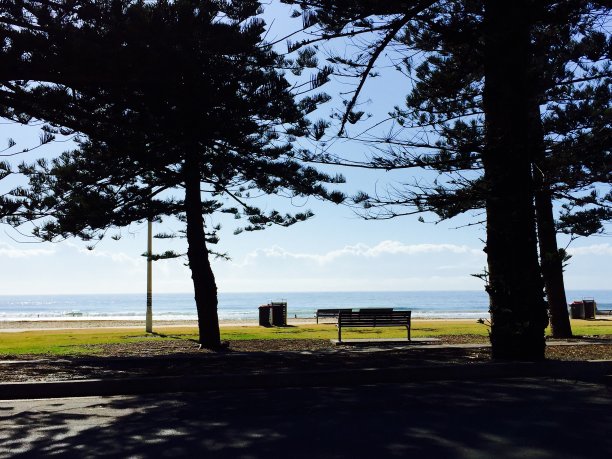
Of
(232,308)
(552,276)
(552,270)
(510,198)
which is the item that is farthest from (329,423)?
(232,308)

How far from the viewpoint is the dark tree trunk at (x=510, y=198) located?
8492 millimetres

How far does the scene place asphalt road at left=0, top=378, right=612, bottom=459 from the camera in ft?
14.5

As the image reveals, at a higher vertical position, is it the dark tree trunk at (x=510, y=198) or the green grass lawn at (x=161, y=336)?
the dark tree trunk at (x=510, y=198)

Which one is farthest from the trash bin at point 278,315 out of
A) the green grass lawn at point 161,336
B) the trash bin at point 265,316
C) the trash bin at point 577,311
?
the trash bin at point 577,311

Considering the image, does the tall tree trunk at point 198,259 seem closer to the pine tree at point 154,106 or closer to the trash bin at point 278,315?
the pine tree at point 154,106

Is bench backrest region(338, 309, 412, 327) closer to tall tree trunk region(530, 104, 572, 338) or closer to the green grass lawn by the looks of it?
the green grass lawn

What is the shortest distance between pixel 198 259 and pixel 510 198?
7002mm

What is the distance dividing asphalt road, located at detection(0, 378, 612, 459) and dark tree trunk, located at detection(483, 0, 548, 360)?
153 centimetres

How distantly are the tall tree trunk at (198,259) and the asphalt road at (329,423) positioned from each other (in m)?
6.08

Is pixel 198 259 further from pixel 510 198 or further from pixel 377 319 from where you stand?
pixel 510 198

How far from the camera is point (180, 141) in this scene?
1112cm

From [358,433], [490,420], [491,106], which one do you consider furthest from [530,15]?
[358,433]

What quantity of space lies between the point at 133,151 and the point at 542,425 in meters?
8.46

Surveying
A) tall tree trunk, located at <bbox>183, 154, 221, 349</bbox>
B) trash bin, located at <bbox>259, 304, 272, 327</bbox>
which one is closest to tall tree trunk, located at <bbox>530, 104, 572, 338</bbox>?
tall tree trunk, located at <bbox>183, 154, 221, 349</bbox>
